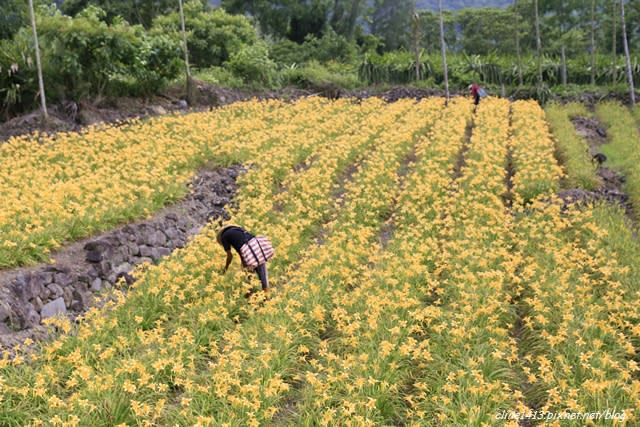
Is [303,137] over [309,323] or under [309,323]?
over

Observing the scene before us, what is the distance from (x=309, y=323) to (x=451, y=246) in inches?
141

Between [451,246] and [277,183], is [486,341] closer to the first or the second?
[451,246]

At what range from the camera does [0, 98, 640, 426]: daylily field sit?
619 centimetres

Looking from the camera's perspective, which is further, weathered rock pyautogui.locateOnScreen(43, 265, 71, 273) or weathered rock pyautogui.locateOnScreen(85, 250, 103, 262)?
weathered rock pyautogui.locateOnScreen(85, 250, 103, 262)

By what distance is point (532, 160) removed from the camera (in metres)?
15.4

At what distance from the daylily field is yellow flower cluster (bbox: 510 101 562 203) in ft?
0.26

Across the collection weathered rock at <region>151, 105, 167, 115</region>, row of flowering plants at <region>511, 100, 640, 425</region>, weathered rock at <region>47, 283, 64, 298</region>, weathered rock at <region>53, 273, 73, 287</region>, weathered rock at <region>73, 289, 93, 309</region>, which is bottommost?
row of flowering plants at <region>511, 100, 640, 425</region>

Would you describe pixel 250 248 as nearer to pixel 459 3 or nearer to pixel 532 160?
pixel 532 160

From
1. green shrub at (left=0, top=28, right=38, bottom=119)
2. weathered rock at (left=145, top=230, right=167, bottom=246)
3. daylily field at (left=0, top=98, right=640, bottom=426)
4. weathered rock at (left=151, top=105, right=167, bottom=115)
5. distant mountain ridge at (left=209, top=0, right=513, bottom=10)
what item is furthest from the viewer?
distant mountain ridge at (left=209, top=0, right=513, bottom=10)

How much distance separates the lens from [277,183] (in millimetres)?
14859

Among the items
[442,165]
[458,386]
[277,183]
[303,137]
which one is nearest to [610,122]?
[442,165]

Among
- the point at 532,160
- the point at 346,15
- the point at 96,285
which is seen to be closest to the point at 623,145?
the point at 532,160

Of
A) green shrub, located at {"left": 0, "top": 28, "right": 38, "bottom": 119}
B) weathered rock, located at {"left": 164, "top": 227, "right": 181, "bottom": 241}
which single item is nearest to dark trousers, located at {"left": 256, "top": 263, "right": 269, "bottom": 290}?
weathered rock, located at {"left": 164, "top": 227, "right": 181, "bottom": 241}

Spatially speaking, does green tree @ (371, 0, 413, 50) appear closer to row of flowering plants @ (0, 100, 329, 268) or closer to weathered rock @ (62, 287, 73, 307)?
row of flowering plants @ (0, 100, 329, 268)
